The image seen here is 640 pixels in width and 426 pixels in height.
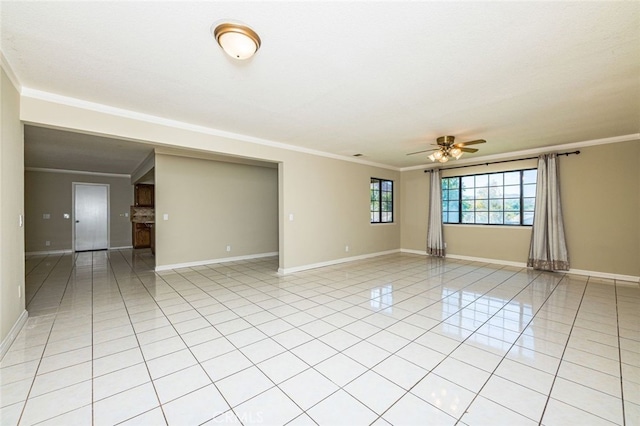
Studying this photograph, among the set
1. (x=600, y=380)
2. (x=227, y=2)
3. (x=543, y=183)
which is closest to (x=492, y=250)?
(x=543, y=183)

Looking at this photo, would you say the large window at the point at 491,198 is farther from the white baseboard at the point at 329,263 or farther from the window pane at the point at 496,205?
the white baseboard at the point at 329,263

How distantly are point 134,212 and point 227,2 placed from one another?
23.1ft

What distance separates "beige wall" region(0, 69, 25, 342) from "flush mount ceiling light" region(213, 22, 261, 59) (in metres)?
2.02

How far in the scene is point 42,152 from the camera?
18.9 ft

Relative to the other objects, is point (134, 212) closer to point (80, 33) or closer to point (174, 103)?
point (174, 103)

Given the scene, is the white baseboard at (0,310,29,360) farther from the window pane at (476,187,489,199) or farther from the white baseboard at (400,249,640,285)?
the window pane at (476,187,489,199)

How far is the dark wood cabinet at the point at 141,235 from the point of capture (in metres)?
8.81

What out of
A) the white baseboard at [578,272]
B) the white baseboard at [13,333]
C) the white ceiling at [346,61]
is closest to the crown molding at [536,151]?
the white ceiling at [346,61]

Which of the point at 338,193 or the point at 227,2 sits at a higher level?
the point at 227,2

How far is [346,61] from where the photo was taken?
2273mm

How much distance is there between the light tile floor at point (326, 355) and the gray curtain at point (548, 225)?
0.91 m

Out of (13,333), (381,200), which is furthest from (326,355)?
(381,200)

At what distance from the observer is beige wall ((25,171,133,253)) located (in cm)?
760

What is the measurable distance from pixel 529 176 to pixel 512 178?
0.31 m
